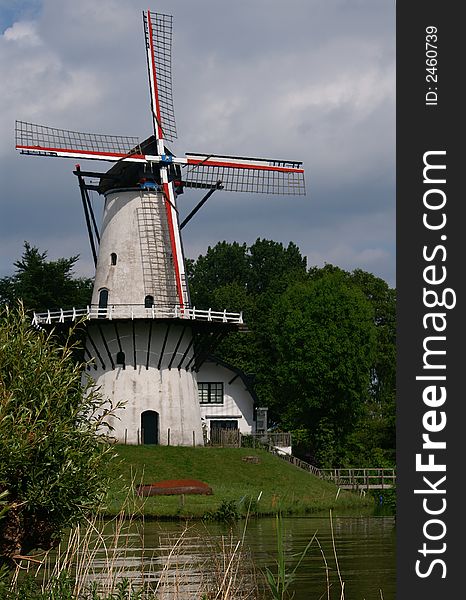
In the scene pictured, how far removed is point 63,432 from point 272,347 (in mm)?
51422

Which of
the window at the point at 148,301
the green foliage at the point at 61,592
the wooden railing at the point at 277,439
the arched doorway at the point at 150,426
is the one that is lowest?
the green foliage at the point at 61,592

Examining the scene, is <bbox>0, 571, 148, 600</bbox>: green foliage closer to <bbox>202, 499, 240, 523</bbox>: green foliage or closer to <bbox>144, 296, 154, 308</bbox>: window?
<bbox>202, 499, 240, 523</bbox>: green foliage

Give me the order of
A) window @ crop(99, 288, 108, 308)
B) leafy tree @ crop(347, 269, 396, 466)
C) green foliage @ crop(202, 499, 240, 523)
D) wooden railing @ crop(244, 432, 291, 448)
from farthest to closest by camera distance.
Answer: leafy tree @ crop(347, 269, 396, 466)
wooden railing @ crop(244, 432, 291, 448)
window @ crop(99, 288, 108, 308)
green foliage @ crop(202, 499, 240, 523)

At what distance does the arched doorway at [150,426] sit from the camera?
45.1 m

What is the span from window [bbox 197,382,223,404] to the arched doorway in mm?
11197

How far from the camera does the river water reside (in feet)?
47.6

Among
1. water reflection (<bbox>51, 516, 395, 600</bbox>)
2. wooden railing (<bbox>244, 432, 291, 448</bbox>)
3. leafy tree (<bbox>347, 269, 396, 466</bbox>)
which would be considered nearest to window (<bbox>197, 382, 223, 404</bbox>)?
wooden railing (<bbox>244, 432, 291, 448</bbox>)

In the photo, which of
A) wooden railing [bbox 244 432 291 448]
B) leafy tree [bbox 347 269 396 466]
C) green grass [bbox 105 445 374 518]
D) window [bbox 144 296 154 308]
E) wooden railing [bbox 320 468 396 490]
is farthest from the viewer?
leafy tree [bbox 347 269 396 466]

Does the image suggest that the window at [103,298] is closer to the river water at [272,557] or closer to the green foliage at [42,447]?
the river water at [272,557]

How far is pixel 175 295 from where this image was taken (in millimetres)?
44750


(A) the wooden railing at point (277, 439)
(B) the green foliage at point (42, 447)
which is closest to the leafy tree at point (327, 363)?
(A) the wooden railing at point (277, 439)

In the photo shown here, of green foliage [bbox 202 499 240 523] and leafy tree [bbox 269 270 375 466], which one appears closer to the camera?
green foliage [bbox 202 499 240 523]

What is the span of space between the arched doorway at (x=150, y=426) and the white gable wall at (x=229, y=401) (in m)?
11.0

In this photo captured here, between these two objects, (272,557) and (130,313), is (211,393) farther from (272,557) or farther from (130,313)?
(272,557)
